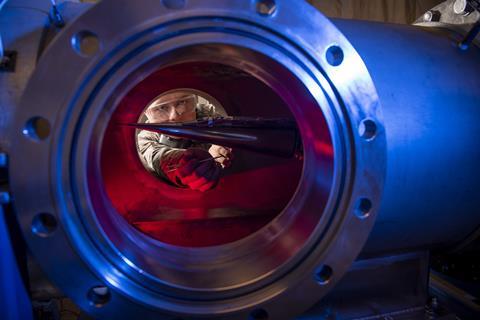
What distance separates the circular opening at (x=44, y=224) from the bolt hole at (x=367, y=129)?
42cm

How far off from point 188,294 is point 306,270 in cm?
17

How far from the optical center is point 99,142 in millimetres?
569

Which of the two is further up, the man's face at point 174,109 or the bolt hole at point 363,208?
the man's face at point 174,109

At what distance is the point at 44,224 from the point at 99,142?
5.9 inches

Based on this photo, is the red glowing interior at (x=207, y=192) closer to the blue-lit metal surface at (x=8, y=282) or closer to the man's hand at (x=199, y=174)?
the man's hand at (x=199, y=174)

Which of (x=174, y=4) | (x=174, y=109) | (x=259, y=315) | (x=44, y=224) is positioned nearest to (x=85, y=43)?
(x=174, y=4)

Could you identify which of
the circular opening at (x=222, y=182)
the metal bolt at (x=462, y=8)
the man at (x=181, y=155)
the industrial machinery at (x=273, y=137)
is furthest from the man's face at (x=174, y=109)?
the metal bolt at (x=462, y=8)

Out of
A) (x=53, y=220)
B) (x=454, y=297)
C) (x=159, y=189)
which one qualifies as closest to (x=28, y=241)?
(x=53, y=220)

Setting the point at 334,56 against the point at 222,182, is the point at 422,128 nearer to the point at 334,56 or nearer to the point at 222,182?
the point at 334,56

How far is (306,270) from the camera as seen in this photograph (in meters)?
0.54

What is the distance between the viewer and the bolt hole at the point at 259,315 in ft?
1.75

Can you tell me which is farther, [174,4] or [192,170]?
[192,170]

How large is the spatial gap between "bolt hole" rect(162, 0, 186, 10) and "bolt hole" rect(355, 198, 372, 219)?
1.15ft

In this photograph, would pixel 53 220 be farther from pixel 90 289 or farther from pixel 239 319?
pixel 239 319
